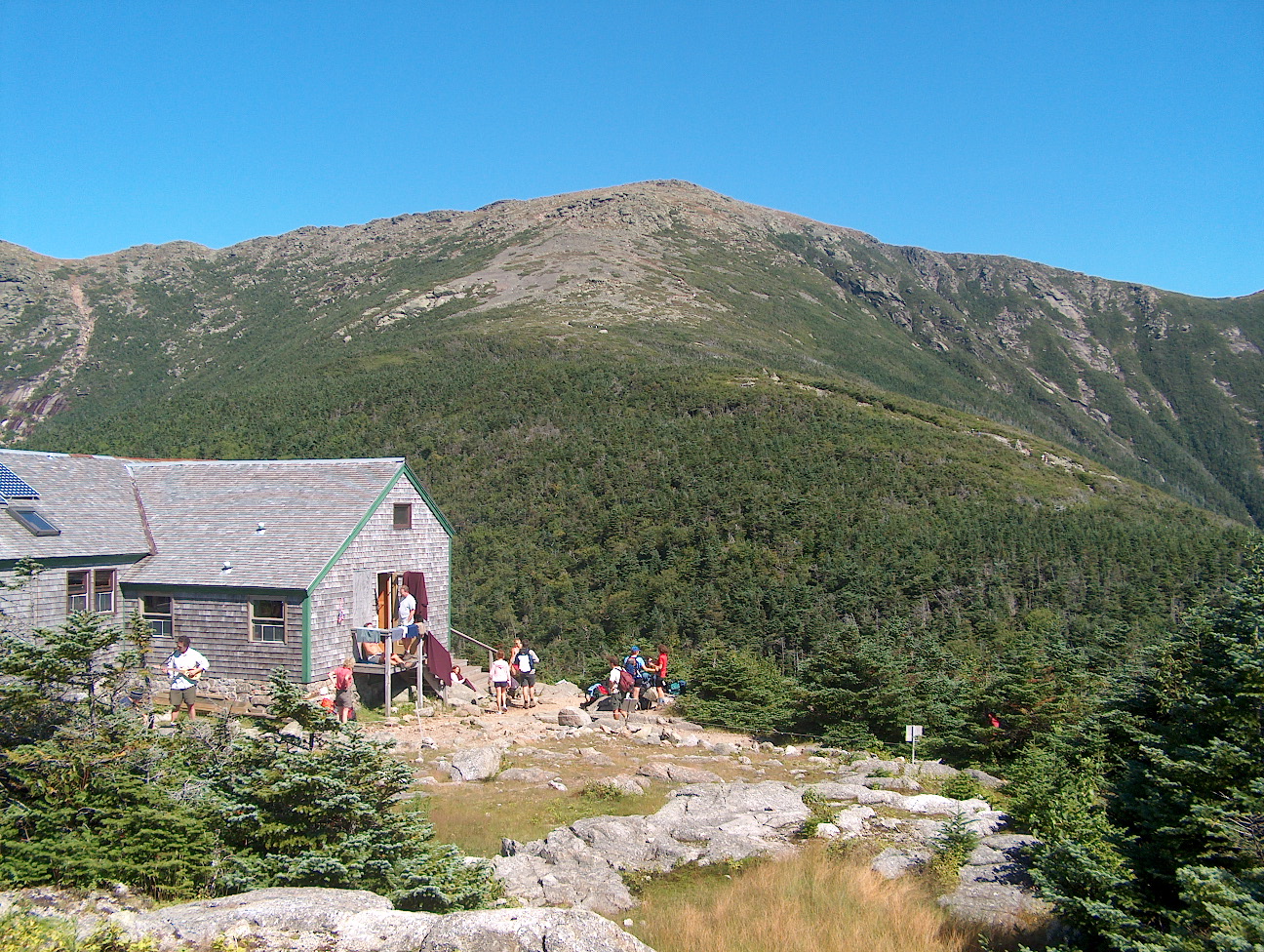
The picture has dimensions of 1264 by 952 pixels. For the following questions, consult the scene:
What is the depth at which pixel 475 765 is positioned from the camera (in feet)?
44.9

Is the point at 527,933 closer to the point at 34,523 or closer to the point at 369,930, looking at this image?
the point at 369,930

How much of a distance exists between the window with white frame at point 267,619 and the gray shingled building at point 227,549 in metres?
0.02

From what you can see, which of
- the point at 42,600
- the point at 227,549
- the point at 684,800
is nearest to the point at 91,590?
the point at 42,600

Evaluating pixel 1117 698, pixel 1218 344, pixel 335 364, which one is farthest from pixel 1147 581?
pixel 1218 344

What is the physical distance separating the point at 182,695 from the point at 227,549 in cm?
358

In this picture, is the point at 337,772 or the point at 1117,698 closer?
the point at 337,772

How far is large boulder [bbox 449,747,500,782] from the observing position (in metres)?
13.5

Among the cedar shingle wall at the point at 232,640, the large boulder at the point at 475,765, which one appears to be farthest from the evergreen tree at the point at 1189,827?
the cedar shingle wall at the point at 232,640

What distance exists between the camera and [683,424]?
58.5 meters

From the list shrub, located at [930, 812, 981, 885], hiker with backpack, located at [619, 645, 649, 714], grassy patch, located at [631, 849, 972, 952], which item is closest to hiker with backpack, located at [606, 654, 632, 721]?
hiker with backpack, located at [619, 645, 649, 714]

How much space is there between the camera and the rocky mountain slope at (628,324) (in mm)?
94625

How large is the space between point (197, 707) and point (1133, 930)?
1660 cm

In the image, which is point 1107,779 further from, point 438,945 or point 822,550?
point 822,550

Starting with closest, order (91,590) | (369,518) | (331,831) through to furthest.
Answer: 1. (331,831)
2. (91,590)
3. (369,518)
